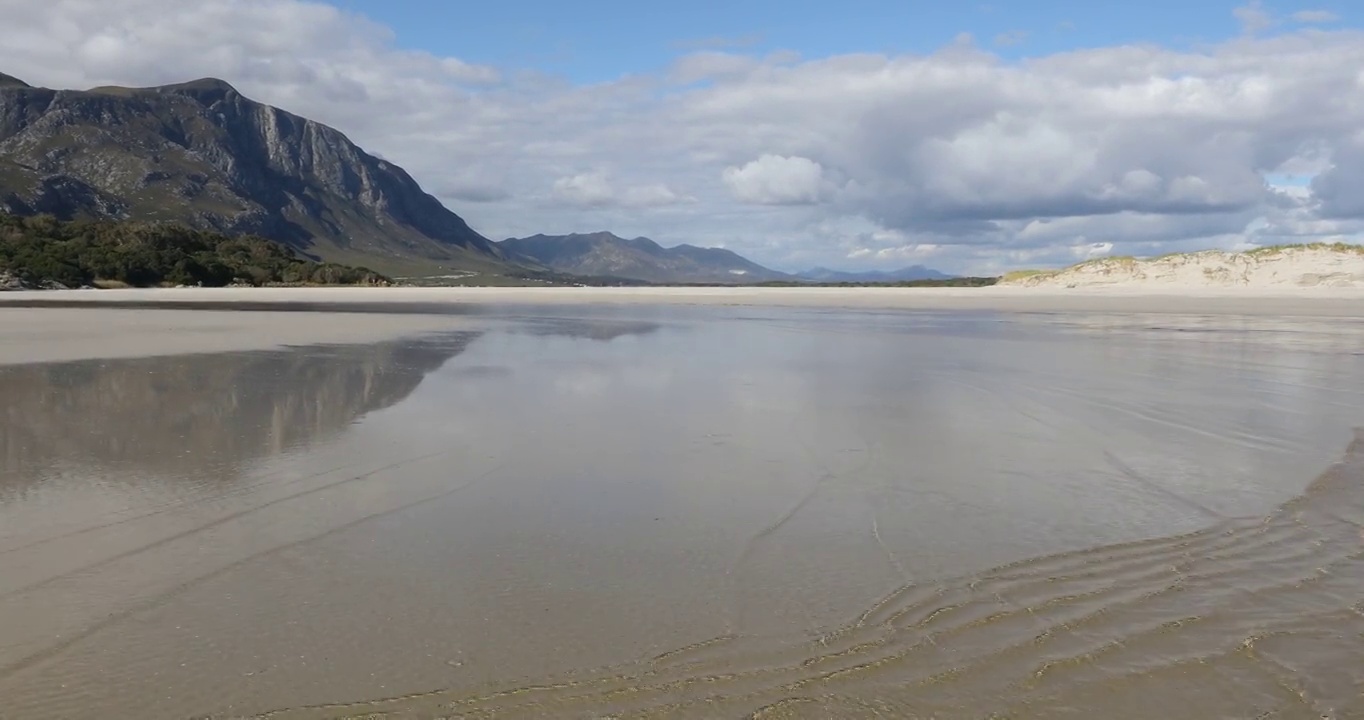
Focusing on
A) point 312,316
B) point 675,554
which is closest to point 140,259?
point 312,316

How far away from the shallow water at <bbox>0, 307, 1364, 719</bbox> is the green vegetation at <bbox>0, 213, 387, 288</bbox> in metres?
61.3

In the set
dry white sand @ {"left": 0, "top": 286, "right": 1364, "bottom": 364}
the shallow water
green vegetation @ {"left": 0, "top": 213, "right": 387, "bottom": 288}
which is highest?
green vegetation @ {"left": 0, "top": 213, "right": 387, "bottom": 288}

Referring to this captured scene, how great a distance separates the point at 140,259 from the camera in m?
68.9

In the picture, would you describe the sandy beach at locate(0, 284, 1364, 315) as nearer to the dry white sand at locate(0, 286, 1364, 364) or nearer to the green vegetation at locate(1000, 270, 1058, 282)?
the dry white sand at locate(0, 286, 1364, 364)

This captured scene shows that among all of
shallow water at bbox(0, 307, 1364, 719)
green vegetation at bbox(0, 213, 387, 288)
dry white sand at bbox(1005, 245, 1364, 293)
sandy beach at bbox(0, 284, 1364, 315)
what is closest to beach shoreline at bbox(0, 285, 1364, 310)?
sandy beach at bbox(0, 284, 1364, 315)

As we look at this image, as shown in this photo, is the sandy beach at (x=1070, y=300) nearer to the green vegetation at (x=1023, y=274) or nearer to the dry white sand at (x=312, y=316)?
the dry white sand at (x=312, y=316)

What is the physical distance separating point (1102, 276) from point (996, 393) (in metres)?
60.5

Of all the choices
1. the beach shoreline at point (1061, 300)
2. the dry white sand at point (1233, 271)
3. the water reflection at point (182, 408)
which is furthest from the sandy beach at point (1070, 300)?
the water reflection at point (182, 408)

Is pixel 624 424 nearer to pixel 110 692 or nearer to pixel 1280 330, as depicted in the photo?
pixel 110 692

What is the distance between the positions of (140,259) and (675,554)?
76494mm

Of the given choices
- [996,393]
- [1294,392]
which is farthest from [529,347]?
[1294,392]

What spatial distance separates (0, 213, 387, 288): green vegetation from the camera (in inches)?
2472

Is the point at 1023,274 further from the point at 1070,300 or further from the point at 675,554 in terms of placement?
the point at 675,554

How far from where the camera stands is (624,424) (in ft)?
36.5
